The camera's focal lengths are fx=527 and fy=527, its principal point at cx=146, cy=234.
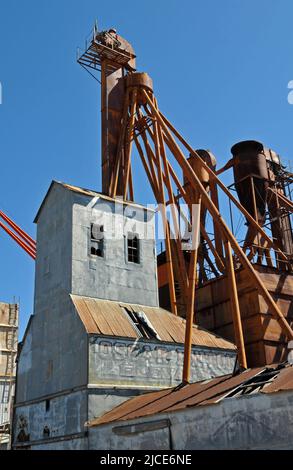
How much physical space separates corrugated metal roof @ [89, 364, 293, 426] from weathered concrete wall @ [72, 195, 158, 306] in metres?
5.59

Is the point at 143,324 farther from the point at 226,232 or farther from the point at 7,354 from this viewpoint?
the point at 7,354

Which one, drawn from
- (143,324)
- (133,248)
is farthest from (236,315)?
(133,248)

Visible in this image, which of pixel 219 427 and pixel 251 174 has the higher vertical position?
pixel 251 174

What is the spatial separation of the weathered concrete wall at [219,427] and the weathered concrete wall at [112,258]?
742cm

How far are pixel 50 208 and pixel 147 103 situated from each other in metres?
8.05

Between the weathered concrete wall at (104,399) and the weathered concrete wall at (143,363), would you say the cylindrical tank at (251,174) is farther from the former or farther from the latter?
the weathered concrete wall at (104,399)

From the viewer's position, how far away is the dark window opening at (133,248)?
84.7ft

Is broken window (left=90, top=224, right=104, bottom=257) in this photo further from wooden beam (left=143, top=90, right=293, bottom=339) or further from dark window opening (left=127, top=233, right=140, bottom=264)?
wooden beam (left=143, top=90, right=293, bottom=339)

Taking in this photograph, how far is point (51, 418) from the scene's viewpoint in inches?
834

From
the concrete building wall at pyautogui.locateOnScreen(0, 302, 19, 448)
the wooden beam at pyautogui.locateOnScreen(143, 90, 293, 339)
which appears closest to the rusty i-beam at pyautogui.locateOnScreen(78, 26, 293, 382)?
the wooden beam at pyautogui.locateOnScreen(143, 90, 293, 339)

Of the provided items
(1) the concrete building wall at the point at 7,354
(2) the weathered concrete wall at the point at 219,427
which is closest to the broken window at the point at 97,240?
(2) the weathered concrete wall at the point at 219,427

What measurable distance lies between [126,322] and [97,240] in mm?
4479
